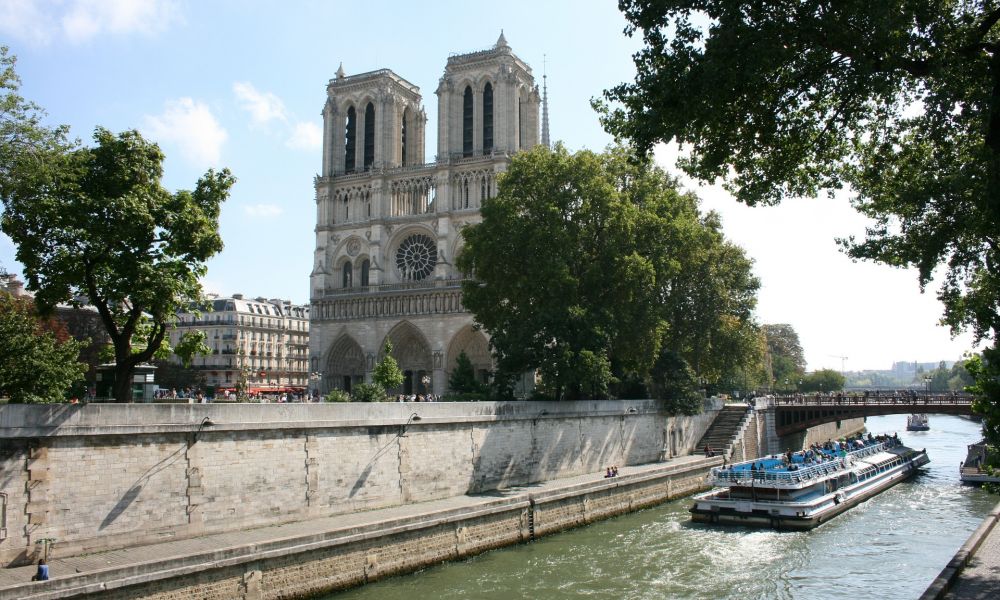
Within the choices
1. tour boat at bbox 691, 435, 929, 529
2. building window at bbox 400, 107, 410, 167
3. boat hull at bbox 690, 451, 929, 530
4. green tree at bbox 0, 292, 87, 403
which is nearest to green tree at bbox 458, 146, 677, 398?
tour boat at bbox 691, 435, 929, 529

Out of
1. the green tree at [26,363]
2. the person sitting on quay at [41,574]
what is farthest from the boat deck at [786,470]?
the green tree at [26,363]

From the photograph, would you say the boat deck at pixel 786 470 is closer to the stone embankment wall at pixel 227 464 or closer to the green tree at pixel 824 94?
the stone embankment wall at pixel 227 464

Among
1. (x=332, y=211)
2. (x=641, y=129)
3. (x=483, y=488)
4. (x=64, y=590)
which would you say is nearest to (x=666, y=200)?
(x=483, y=488)

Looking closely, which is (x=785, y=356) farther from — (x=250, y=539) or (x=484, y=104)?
(x=250, y=539)

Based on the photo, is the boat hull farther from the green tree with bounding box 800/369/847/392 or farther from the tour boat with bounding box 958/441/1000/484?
the green tree with bounding box 800/369/847/392

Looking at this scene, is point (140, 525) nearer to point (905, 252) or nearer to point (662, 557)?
point (662, 557)

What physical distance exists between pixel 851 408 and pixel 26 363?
3800 centimetres

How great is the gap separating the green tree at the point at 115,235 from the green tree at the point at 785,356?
78.4 metres

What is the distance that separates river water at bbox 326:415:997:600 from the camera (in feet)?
60.0

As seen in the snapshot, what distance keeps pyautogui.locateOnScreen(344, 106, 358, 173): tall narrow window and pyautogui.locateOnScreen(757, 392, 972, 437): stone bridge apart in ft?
112

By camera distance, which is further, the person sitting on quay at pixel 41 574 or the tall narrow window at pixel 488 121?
the tall narrow window at pixel 488 121

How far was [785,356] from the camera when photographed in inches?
3816

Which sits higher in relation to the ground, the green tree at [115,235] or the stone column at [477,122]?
the stone column at [477,122]

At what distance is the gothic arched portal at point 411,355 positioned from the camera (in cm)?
5678
